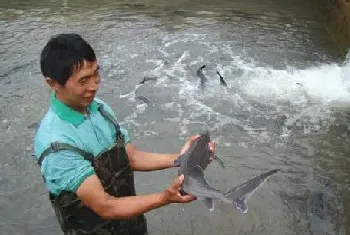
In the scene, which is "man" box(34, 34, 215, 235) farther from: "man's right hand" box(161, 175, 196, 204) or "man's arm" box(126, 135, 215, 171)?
"man's arm" box(126, 135, 215, 171)

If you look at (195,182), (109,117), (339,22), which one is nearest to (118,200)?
(195,182)

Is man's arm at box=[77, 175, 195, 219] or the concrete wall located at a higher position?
man's arm at box=[77, 175, 195, 219]

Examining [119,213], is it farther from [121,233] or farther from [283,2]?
[283,2]

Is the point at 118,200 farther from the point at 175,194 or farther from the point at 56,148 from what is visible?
the point at 56,148

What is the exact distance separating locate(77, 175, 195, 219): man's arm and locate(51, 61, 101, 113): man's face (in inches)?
17.7

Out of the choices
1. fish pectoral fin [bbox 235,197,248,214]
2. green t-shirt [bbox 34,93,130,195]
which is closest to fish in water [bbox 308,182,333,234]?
fish pectoral fin [bbox 235,197,248,214]

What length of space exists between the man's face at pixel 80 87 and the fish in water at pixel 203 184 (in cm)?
71

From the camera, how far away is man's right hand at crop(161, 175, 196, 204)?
2377 mm

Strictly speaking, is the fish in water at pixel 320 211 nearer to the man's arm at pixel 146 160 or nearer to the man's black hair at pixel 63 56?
the man's arm at pixel 146 160

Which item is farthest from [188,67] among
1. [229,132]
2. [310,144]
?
[310,144]

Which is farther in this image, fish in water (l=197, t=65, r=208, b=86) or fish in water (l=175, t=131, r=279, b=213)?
fish in water (l=197, t=65, r=208, b=86)

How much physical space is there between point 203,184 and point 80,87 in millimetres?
905

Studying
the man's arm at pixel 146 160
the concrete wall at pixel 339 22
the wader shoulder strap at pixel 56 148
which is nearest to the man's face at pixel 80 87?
the wader shoulder strap at pixel 56 148

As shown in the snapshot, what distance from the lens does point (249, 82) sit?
9.18 metres
